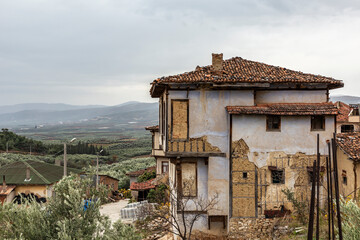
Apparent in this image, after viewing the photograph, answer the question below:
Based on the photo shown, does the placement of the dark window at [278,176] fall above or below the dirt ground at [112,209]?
above

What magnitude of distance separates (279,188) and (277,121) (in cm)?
311

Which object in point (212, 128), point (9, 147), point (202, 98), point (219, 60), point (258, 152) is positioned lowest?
point (9, 147)

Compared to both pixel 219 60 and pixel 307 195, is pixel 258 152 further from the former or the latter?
pixel 219 60

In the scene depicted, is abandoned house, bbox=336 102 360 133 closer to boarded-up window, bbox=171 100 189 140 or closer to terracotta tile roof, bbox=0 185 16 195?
boarded-up window, bbox=171 100 189 140

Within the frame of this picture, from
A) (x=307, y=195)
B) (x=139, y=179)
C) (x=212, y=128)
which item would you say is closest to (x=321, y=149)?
(x=307, y=195)

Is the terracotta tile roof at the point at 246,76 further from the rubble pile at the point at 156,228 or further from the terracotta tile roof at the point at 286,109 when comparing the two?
the rubble pile at the point at 156,228

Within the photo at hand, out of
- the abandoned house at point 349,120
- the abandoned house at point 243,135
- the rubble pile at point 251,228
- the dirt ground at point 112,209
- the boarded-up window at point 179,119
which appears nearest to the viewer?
the rubble pile at point 251,228

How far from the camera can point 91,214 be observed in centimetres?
1101

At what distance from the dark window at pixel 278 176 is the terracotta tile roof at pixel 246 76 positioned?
4225mm

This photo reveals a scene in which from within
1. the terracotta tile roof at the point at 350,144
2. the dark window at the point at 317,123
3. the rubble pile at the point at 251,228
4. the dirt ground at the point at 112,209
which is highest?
the dark window at the point at 317,123

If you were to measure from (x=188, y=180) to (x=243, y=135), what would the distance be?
3.44m

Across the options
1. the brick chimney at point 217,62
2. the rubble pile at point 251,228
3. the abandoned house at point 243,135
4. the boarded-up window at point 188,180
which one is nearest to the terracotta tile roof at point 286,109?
the abandoned house at point 243,135

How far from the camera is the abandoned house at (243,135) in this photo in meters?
16.0

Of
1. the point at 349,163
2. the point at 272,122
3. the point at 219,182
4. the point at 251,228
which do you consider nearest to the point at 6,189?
the point at 219,182
